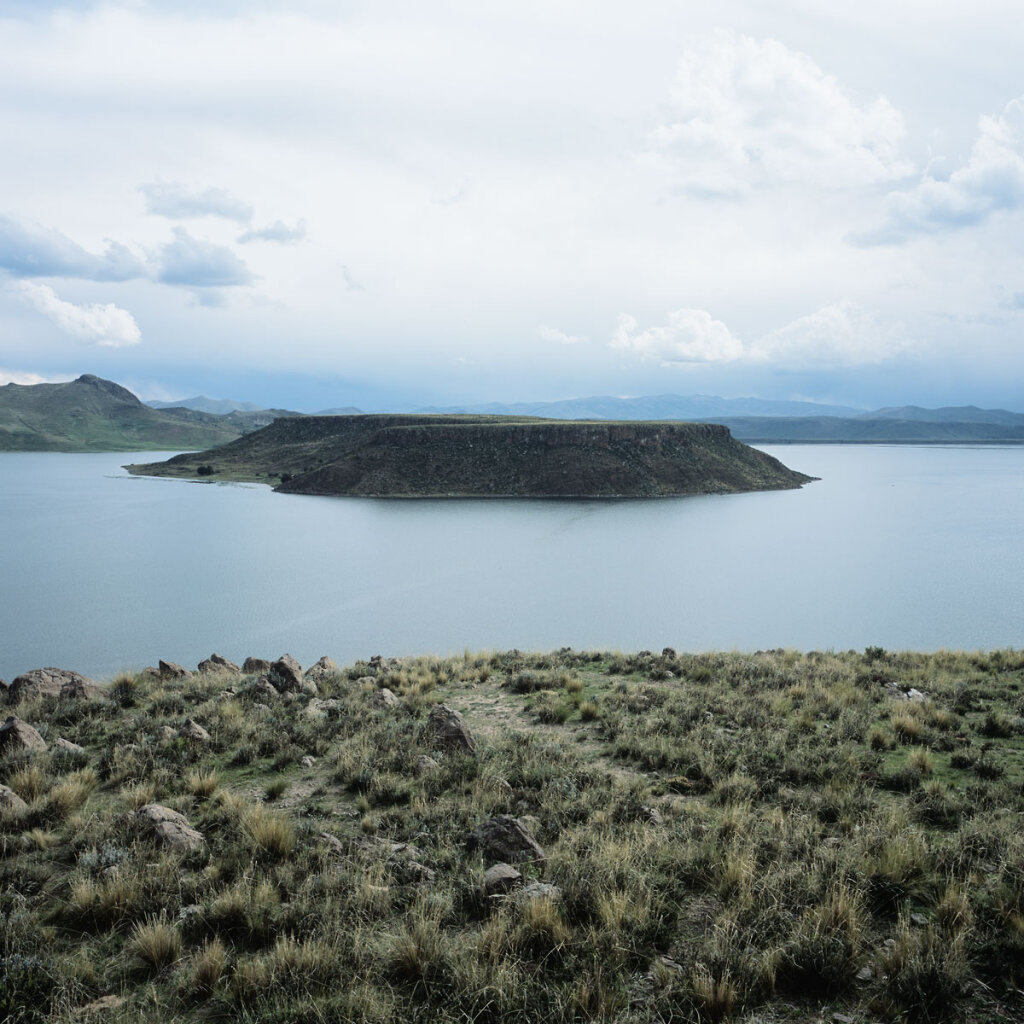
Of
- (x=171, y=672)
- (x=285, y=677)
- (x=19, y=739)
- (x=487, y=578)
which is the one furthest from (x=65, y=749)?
(x=487, y=578)

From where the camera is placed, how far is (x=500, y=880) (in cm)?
514

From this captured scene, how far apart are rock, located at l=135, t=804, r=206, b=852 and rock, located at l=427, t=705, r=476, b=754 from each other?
315cm

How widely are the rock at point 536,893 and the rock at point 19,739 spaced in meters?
6.78

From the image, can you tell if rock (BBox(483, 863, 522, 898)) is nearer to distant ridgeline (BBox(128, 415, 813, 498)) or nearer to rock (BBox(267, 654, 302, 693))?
rock (BBox(267, 654, 302, 693))

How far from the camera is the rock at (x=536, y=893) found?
483cm

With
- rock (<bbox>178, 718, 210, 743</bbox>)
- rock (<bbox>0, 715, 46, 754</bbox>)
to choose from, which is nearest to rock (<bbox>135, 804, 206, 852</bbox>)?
rock (<bbox>178, 718, 210, 743</bbox>)

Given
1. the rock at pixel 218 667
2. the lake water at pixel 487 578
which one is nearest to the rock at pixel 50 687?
the rock at pixel 218 667

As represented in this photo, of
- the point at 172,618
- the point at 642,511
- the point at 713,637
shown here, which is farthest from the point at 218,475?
the point at 713,637

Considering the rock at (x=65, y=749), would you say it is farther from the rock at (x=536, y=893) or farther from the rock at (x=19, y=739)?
the rock at (x=536, y=893)

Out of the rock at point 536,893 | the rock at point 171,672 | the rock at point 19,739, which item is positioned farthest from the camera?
the rock at point 171,672

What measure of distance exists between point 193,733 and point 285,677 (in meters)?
3.18

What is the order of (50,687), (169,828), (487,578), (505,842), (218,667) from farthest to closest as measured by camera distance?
(487,578), (218,667), (50,687), (169,828), (505,842)

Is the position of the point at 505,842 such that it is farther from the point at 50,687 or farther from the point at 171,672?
the point at 50,687

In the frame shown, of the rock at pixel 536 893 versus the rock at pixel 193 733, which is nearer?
the rock at pixel 536 893
